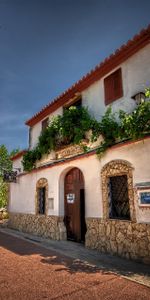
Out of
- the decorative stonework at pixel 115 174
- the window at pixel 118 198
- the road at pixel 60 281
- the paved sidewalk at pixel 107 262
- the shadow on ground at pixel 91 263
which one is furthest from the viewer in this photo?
the window at pixel 118 198

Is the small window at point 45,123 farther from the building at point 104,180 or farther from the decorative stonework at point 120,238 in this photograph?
the decorative stonework at point 120,238

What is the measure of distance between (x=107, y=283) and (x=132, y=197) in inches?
108

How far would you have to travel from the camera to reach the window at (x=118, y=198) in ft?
23.2

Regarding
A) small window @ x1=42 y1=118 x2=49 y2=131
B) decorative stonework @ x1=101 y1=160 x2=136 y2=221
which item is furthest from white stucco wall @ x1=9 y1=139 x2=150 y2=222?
small window @ x1=42 y1=118 x2=49 y2=131

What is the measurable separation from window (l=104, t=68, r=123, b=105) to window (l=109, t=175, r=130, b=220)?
3.15 meters

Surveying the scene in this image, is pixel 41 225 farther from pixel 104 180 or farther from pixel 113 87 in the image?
pixel 113 87

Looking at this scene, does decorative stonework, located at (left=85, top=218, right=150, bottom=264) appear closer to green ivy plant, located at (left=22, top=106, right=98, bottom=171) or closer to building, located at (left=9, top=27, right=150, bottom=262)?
building, located at (left=9, top=27, right=150, bottom=262)

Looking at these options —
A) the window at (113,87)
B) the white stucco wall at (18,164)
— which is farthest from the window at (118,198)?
the white stucco wall at (18,164)

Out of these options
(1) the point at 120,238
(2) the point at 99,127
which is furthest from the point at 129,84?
(1) the point at 120,238

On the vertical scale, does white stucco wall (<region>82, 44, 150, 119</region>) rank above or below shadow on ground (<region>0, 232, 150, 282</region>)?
above

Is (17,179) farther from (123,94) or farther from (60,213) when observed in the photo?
(123,94)

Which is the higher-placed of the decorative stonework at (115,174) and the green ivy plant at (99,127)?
the green ivy plant at (99,127)

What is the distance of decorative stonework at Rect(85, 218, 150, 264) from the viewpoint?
19.9 feet

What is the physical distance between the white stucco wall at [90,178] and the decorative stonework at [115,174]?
0.49ft
